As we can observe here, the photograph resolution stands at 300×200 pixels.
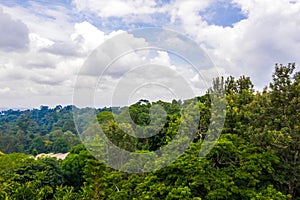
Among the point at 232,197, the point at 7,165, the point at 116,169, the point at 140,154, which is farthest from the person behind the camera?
the point at 7,165

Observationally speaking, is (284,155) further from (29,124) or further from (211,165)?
(29,124)

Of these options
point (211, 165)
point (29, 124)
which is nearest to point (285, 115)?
point (211, 165)

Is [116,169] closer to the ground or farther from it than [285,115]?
closer to the ground

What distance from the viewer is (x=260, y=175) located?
9914mm

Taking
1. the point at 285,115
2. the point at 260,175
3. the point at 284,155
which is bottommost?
the point at 260,175

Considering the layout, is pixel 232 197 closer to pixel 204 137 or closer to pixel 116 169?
pixel 204 137

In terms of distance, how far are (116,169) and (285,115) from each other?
6.50 metres

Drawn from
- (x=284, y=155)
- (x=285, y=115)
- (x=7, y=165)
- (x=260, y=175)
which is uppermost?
(x=285, y=115)

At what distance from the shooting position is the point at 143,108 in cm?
1056

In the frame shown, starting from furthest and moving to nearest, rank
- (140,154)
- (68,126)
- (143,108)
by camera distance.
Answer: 1. (68,126)
2. (140,154)
3. (143,108)

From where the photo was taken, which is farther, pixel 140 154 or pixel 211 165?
pixel 140 154

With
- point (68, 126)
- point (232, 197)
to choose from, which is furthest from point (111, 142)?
point (68, 126)

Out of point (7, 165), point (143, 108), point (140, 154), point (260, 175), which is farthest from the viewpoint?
point (7, 165)

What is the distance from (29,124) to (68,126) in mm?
8916
